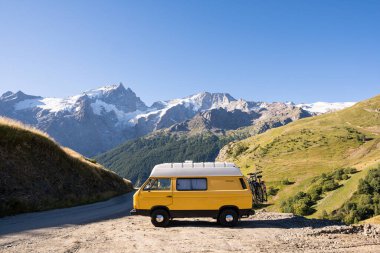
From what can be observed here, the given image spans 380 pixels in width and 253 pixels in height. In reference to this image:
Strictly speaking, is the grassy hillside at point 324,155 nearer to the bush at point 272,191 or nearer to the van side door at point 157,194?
the bush at point 272,191

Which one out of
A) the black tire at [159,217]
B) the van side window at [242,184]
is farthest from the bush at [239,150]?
the black tire at [159,217]

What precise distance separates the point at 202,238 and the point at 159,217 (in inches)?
170

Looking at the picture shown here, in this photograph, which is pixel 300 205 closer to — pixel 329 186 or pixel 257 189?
pixel 329 186

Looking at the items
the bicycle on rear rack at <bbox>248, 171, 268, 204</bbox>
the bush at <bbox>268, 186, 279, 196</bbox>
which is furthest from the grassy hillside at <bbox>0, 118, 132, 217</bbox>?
the bush at <bbox>268, 186, 279, 196</bbox>

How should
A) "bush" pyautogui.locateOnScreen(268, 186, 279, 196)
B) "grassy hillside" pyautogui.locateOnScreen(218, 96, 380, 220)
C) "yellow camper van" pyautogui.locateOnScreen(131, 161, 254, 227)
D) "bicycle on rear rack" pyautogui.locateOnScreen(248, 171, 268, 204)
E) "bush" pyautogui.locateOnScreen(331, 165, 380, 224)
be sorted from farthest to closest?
"bush" pyautogui.locateOnScreen(268, 186, 279, 196), "grassy hillside" pyautogui.locateOnScreen(218, 96, 380, 220), "bush" pyautogui.locateOnScreen(331, 165, 380, 224), "bicycle on rear rack" pyautogui.locateOnScreen(248, 171, 268, 204), "yellow camper van" pyautogui.locateOnScreen(131, 161, 254, 227)

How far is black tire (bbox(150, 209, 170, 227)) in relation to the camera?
19.0 meters

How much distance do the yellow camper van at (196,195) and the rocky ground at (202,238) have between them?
748mm

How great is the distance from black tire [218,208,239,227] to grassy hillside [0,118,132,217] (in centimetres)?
1409

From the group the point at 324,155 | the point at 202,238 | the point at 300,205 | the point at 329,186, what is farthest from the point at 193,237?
the point at 324,155

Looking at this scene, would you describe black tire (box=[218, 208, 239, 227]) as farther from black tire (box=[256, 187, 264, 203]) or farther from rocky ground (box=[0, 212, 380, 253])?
black tire (box=[256, 187, 264, 203])

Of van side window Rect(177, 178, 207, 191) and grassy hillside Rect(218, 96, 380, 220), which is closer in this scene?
van side window Rect(177, 178, 207, 191)

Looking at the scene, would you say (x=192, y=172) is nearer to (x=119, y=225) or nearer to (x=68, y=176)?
(x=119, y=225)

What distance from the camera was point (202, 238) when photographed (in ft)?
50.3

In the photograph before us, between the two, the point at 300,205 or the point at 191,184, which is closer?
the point at 191,184
